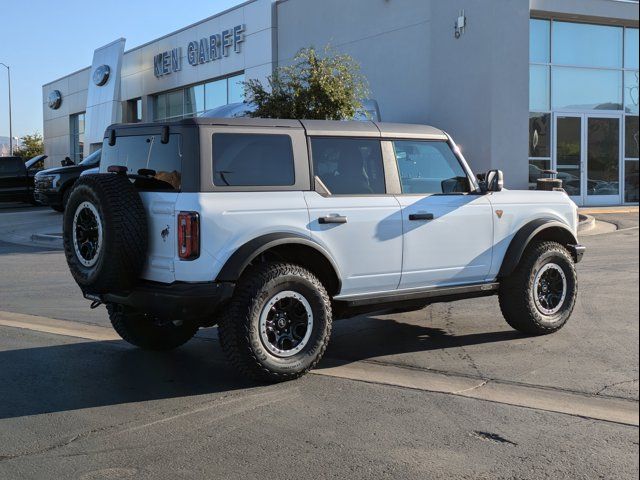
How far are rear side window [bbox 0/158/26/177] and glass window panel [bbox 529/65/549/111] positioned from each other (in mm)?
19567

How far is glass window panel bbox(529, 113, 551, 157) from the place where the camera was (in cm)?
1920

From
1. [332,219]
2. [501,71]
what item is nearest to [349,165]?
[332,219]

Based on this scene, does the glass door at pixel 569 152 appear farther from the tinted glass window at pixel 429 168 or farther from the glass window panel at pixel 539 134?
the tinted glass window at pixel 429 168

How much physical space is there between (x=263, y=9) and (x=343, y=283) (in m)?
21.9

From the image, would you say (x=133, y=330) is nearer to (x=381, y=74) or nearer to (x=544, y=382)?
(x=544, y=382)

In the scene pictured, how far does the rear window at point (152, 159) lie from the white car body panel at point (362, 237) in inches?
40.7

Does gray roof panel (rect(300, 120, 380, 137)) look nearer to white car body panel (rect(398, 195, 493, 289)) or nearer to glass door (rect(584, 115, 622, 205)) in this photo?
white car body panel (rect(398, 195, 493, 289))

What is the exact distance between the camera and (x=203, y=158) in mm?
5016

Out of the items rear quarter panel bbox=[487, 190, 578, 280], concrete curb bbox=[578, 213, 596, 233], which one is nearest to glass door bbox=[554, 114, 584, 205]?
concrete curb bbox=[578, 213, 596, 233]

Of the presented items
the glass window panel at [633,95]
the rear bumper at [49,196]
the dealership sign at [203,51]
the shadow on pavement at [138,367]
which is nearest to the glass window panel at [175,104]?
the dealership sign at [203,51]

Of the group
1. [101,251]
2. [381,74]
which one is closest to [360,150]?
[101,251]

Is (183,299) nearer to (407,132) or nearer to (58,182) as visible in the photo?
(407,132)

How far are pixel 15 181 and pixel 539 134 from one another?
65.2 feet

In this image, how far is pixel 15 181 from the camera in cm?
2723
